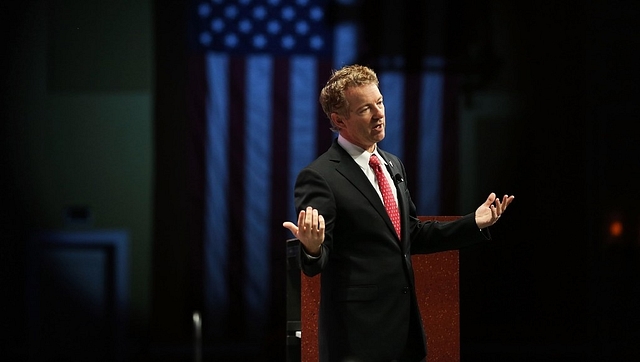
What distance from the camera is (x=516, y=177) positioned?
22.2 ft

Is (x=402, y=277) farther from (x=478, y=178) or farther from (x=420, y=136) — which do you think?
(x=478, y=178)

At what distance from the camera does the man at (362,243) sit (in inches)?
90.3

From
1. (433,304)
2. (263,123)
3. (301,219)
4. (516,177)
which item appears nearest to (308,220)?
(301,219)

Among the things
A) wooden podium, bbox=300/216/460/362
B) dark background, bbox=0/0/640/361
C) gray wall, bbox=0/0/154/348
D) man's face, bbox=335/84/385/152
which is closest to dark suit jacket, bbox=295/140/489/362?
man's face, bbox=335/84/385/152

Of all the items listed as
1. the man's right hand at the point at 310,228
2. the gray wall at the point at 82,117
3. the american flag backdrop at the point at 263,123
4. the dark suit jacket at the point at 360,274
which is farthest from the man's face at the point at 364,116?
the gray wall at the point at 82,117

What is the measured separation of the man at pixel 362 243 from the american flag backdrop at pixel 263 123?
395 cm

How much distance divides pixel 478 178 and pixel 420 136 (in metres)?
0.70

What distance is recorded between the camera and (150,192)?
6.55m

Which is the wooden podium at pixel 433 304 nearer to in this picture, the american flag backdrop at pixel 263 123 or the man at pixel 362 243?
the man at pixel 362 243

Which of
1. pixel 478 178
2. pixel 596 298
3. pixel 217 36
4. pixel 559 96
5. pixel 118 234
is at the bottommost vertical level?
pixel 596 298

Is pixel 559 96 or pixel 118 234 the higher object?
pixel 559 96

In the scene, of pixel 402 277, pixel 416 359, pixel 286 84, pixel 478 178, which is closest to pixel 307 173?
pixel 402 277

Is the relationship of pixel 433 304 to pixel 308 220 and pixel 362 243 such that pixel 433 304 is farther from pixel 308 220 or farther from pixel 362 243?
pixel 308 220

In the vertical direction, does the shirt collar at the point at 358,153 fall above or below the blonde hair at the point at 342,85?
below
